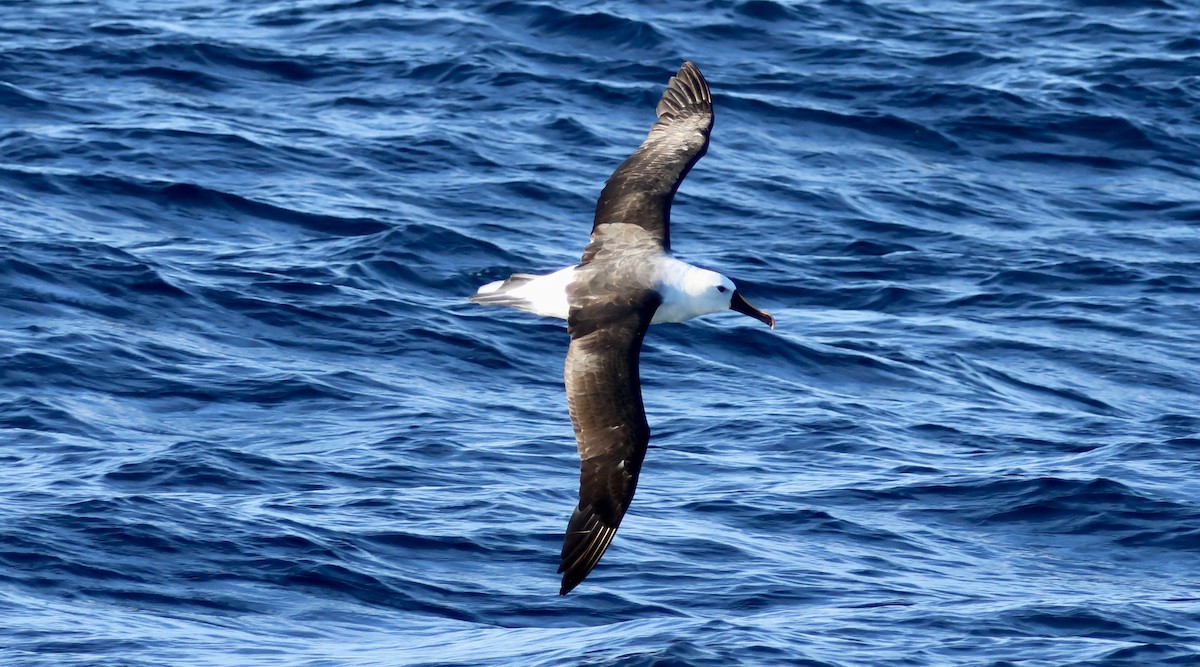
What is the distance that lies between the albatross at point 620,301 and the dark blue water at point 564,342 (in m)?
0.88

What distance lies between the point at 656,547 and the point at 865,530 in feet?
5.13

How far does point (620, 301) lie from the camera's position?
10.9 m

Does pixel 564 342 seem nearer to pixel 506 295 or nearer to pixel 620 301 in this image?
pixel 506 295

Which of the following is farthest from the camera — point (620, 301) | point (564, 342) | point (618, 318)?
point (564, 342)

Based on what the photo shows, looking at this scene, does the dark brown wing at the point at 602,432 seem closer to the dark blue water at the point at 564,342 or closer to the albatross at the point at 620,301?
the albatross at the point at 620,301

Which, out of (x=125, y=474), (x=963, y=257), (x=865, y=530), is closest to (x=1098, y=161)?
(x=963, y=257)

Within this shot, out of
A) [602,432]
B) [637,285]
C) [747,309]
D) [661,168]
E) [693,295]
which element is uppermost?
[661,168]

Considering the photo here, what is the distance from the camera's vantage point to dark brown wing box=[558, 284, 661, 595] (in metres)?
9.75

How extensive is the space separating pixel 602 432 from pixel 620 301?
46.3 inches

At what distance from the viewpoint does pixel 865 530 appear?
12102 millimetres

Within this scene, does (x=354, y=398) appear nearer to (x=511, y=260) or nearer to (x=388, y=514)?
(x=388, y=514)

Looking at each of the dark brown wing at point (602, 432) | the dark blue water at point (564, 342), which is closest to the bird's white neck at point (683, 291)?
the dark brown wing at point (602, 432)

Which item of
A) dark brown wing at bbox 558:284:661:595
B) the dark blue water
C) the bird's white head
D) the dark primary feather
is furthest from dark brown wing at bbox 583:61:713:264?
the dark blue water

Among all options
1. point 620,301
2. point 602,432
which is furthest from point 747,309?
point 602,432
